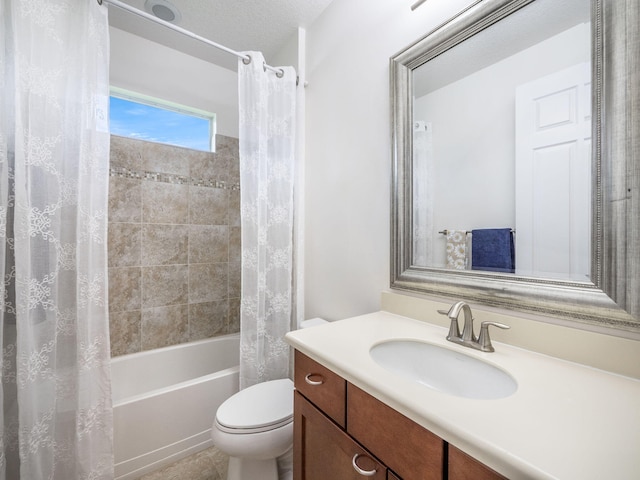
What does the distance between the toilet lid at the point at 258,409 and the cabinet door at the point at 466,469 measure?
0.88 meters

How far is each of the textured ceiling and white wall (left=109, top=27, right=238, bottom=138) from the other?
0.07m

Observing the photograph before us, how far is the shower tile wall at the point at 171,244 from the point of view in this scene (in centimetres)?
195

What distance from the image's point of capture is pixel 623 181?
0.68 m

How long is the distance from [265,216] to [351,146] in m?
0.64

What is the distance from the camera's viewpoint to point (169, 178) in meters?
2.12

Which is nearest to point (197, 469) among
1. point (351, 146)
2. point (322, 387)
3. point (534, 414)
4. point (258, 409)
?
point (258, 409)

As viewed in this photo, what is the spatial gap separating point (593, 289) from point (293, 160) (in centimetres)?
150

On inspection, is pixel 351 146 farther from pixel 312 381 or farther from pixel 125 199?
pixel 125 199

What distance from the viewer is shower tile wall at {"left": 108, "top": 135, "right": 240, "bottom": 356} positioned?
195 centimetres

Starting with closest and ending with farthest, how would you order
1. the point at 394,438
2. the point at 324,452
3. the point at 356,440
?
the point at 394,438 < the point at 356,440 < the point at 324,452

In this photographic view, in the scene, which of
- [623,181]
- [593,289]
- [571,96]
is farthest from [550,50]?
[593,289]

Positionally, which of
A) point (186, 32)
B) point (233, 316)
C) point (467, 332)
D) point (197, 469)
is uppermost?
point (186, 32)

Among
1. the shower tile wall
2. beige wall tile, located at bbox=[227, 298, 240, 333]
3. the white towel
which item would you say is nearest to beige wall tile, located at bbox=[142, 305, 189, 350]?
the shower tile wall

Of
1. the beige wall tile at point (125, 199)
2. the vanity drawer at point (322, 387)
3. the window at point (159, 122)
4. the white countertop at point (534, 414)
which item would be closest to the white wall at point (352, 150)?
the white countertop at point (534, 414)
